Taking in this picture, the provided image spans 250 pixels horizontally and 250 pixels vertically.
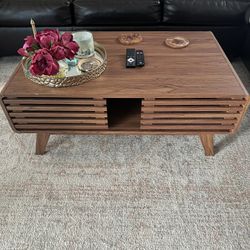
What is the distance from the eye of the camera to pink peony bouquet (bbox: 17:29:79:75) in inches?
37.4

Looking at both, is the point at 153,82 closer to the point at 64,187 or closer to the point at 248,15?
the point at 64,187

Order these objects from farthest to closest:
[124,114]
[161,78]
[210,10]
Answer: [210,10] → [124,114] → [161,78]

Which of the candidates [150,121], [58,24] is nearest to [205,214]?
[150,121]

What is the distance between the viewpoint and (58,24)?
1.76m

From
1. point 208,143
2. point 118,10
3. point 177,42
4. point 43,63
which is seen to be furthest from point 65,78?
point 118,10

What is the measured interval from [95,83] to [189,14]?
1019 mm

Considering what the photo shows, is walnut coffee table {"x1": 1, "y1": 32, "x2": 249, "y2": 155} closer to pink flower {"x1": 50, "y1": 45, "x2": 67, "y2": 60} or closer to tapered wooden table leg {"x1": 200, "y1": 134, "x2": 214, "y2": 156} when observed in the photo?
tapered wooden table leg {"x1": 200, "y1": 134, "x2": 214, "y2": 156}

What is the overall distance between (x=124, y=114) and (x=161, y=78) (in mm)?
269

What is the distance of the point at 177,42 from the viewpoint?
1.29 meters

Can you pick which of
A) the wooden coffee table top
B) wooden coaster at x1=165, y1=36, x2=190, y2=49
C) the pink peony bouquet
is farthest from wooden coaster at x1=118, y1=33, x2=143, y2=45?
the pink peony bouquet

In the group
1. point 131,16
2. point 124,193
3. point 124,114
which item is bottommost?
point 124,193

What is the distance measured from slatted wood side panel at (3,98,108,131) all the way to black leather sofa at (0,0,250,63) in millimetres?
912

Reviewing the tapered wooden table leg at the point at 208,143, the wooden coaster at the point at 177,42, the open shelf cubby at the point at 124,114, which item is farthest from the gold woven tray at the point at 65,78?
the tapered wooden table leg at the point at 208,143

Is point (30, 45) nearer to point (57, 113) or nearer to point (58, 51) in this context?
point (58, 51)
